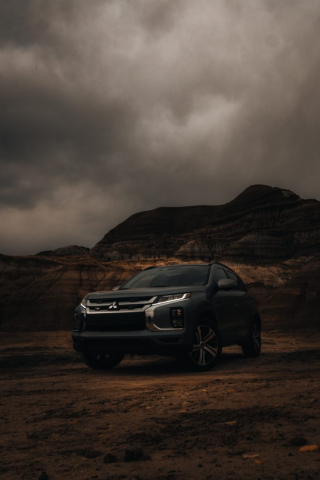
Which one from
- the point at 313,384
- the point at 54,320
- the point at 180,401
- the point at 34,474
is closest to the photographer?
the point at 34,474

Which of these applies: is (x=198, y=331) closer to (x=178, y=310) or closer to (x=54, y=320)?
(x=178, y=310)

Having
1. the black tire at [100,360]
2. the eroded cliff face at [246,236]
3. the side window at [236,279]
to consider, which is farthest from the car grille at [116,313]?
the eroded cliff face at [246,236]

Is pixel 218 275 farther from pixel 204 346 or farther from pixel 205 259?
pixel 205 259

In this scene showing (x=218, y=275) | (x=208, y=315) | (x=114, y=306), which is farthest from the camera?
(x=218, y=275)

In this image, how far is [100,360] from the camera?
29.2 ft

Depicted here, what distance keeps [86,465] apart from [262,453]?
46.8 inches

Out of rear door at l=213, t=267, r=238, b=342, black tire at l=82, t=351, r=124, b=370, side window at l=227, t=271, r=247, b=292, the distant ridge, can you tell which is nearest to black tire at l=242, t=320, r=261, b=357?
side window at l=227, t=271, r=247, b=292

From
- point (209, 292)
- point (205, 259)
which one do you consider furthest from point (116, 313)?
point (205, 259)

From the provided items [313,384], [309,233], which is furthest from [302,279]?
[309,233]

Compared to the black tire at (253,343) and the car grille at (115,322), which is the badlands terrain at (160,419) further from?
the car grille at (115,322)

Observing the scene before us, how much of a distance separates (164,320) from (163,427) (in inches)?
131

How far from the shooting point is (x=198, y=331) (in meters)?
7.83

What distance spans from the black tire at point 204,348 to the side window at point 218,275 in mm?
991

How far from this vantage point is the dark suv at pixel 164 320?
7.53m
